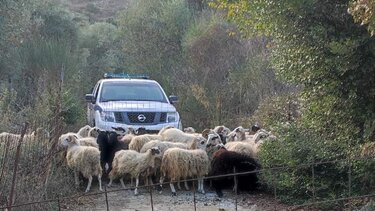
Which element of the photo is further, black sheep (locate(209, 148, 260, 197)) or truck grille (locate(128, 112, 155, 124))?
truck grille (locate(128, 112, 155, 124))

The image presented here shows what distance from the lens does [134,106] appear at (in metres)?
16.2

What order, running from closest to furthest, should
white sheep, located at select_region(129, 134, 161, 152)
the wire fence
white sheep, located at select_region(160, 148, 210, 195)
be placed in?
the wire fence, white sheep, located at select_region(160, 148, 210, 195), white sheep, located at select_region(129, 134, 161, 152)

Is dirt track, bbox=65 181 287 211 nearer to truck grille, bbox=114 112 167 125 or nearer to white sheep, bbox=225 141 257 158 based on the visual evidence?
white sheep, bbox=225 141 257 158

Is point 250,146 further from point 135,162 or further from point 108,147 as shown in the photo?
point 108,147

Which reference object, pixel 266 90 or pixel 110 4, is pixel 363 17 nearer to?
pixel 266 90

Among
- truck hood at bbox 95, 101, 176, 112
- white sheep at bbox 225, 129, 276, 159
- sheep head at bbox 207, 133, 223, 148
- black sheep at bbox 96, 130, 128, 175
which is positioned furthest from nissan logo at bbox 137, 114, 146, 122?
white sheep at bbox 225, 129, 276, 159

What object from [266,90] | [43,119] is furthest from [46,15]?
[43,119]

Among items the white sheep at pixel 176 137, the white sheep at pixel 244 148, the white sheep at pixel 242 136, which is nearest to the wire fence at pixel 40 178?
the white sheep at pixel 244 148

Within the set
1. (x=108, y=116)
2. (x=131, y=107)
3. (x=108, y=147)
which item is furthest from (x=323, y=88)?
(x=108, y=116)

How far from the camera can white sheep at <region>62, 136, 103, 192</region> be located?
12.0 meters

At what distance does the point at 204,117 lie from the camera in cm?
2361

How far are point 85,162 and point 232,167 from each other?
2761 mm

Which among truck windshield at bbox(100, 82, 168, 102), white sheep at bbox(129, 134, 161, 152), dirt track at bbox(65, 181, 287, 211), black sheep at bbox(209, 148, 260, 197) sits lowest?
dirt track at bbox(65, 181, 287, 211)

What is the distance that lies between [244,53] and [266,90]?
4421 millimetres
